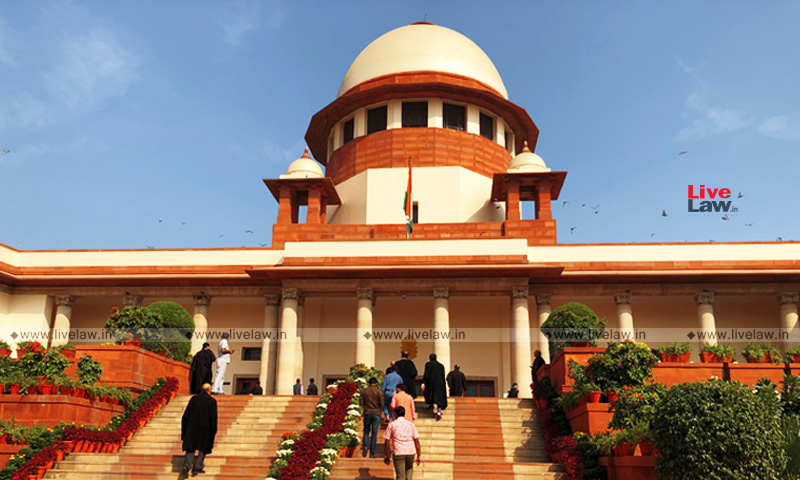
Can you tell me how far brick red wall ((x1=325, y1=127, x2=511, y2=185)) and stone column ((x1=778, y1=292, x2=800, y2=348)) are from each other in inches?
424

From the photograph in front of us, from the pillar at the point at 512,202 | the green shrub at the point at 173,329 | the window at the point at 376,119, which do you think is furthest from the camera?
the window at the point at 376,119

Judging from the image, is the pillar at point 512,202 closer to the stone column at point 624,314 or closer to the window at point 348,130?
the stone column at point 624,314

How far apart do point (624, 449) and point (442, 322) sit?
448 inches

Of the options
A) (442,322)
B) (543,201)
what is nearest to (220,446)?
(442,322)

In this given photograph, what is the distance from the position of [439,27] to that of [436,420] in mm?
21615

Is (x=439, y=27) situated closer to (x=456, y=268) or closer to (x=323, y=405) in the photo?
(x=456, y=268)

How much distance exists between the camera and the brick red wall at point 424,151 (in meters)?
27.1

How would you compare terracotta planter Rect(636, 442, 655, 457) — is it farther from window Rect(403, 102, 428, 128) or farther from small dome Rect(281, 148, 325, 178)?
window Rect(403, 102, 428, 128)

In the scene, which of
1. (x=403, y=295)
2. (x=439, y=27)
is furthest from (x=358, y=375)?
(x=439, y=27)

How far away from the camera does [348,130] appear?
29.4 meters

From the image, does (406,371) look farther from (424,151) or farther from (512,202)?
(424,151)

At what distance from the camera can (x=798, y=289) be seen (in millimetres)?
21500

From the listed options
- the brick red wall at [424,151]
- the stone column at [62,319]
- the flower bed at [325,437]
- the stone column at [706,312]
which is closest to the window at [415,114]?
the brick red wall at [424,151]

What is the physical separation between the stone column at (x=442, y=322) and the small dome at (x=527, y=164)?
597 centimetres
